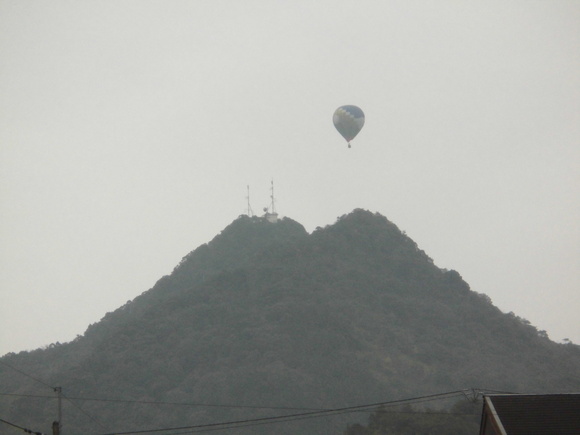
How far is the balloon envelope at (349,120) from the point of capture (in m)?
75.9

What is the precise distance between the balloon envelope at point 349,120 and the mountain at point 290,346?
19774 mm

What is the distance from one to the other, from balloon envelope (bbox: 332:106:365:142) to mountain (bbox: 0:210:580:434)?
1977cm

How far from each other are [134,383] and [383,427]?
34.8 meters

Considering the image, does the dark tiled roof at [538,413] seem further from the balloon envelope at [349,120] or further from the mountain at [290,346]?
the balloon envelope at [349,120]

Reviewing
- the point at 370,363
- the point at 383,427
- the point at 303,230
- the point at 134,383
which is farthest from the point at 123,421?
the point at 303,230

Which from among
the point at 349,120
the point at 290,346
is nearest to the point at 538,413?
the point at 349,120

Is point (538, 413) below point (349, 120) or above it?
below

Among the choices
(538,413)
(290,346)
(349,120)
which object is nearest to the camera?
(538,413)

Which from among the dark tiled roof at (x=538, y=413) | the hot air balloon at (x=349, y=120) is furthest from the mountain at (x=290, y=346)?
the dark tiled roof at (x=538, y=413)

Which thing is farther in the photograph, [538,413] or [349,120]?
[349,120]

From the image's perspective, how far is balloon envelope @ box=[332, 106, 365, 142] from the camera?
75.9 metres

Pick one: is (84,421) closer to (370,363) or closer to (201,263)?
(370,363)

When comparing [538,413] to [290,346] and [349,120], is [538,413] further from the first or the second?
[290,346]

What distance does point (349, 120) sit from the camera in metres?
75.9
